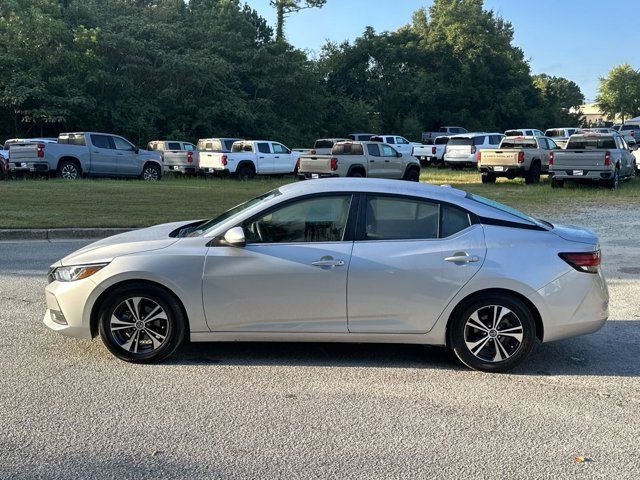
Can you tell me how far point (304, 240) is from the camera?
5352 millimetres

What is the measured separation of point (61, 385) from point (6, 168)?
2035 centimetres

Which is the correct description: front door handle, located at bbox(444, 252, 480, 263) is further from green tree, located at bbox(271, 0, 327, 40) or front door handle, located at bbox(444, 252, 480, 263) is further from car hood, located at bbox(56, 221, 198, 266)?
green tree, located at bbox(271, 0, 327, 40)

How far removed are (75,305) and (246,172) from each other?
23473mm

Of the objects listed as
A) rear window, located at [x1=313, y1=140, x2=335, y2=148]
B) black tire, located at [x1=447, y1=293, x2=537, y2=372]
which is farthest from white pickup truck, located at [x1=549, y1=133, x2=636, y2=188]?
black tire, located at [x1=447, y1=293, x2=537, y2=372]

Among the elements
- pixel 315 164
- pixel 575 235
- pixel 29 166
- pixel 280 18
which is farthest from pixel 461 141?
pixel 280 18

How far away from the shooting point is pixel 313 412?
14.6 feet

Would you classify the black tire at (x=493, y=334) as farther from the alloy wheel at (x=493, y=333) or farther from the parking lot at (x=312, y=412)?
the parking lot at (x=312, y=412)

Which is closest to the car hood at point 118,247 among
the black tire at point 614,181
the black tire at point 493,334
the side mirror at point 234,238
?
the side mirror at point 234,238

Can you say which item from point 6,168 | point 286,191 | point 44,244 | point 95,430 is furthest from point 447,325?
point 6,168

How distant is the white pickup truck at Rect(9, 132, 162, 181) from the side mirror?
1963 cm

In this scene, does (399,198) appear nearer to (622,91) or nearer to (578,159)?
(578,159)

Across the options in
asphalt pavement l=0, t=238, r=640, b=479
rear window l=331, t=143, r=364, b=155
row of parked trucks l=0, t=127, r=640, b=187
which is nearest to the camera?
asphalt pavement l=0, t=238, r=640, b=479

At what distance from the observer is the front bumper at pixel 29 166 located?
22.7m

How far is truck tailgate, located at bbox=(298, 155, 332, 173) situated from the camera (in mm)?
23500
